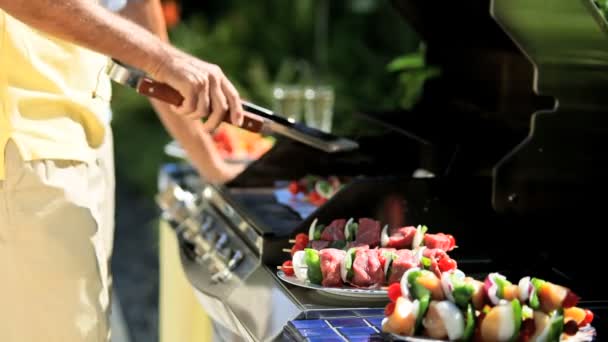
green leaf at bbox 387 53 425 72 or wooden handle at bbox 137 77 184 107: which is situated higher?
wooden handle at bbox 137 77 184 107

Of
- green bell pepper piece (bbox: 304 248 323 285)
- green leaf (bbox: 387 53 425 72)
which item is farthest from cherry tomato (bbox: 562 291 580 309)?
green leaf (bbox: 387 53 425 72)

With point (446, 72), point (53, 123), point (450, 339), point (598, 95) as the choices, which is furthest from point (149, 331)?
point (450, 339)

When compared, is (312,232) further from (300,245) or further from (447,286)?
(447,286)

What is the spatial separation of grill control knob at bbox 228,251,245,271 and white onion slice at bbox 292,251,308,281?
460 mm

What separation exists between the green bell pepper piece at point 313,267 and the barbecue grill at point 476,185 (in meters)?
0.05

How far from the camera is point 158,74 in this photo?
6.73ft

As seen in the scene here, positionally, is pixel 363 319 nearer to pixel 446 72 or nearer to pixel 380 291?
pixel 380 291

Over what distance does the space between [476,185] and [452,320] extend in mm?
833

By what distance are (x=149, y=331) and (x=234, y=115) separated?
3283 millimetres

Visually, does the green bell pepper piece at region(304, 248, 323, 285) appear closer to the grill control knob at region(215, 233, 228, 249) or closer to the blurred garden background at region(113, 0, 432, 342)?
the grill control knob at region(215, 233, 228, 249)

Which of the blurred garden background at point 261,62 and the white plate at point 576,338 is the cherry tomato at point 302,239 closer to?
the white plate at point 576,338

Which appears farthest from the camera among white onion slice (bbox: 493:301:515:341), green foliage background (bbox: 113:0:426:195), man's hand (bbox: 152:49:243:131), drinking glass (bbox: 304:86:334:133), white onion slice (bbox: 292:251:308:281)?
green foliage background (bbox: 113:0:426:195)

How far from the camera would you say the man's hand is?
6.63ft

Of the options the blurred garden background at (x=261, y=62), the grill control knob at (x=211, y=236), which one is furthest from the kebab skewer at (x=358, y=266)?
the blurred garden background at (x=261, y=62)
